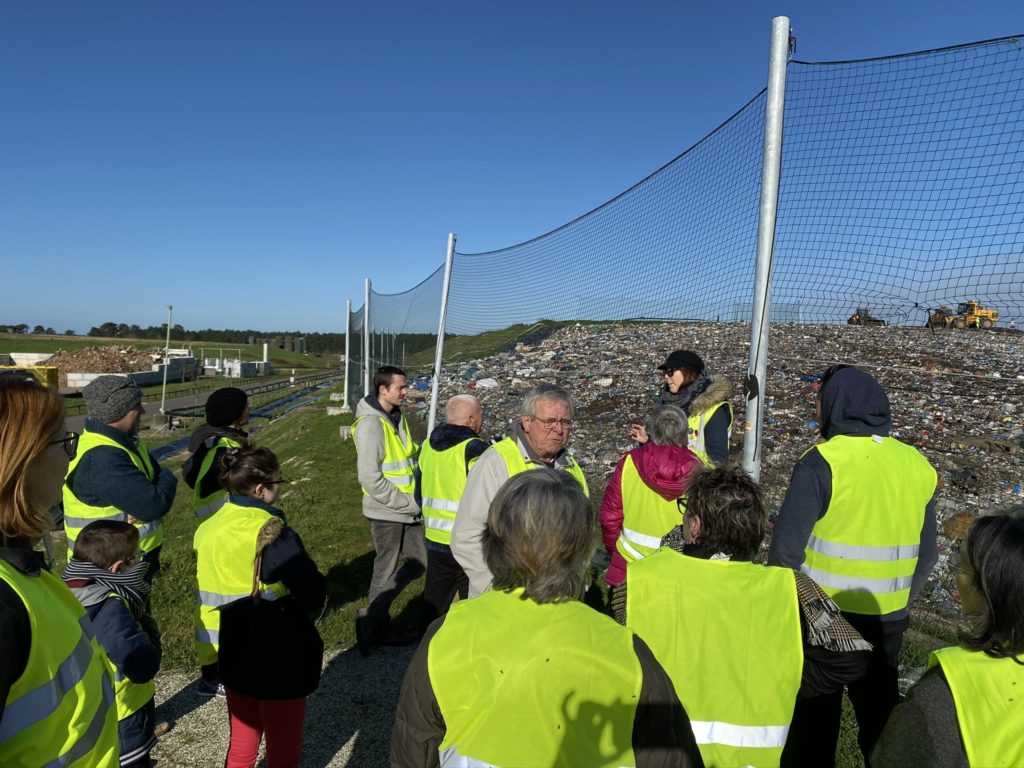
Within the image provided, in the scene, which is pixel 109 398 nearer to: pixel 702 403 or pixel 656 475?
pixel 656 475

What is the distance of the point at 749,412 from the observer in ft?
10.6

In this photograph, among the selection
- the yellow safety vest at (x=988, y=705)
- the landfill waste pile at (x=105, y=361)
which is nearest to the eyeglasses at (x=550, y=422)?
the yellow safety vest at (x=988, y=705)

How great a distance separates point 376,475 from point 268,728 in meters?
1.95

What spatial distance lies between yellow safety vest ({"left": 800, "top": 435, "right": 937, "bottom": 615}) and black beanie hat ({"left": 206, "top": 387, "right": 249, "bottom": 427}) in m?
3.29

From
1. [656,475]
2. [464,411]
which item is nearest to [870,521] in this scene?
[656,475]

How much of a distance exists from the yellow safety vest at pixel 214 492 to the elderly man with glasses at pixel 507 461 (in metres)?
1.72

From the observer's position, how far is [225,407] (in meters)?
3.90

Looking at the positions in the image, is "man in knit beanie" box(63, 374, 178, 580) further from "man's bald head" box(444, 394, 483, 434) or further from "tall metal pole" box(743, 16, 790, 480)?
"tall metal pole" box(743, 16, 790, 480)

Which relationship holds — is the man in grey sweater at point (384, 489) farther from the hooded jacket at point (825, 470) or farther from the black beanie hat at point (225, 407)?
the hooded jacket at point (825, 470)

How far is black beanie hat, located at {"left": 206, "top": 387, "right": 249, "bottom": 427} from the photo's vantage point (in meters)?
3.88

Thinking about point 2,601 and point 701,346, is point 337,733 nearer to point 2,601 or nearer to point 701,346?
point 2,601

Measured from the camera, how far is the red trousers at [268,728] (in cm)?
253

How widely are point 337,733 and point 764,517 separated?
2.87m

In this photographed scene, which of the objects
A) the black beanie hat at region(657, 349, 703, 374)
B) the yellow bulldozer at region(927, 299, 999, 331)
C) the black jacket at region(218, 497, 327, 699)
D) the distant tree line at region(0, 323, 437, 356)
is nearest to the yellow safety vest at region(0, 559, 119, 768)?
the black jacket at region(218, 497, 327, 699)
